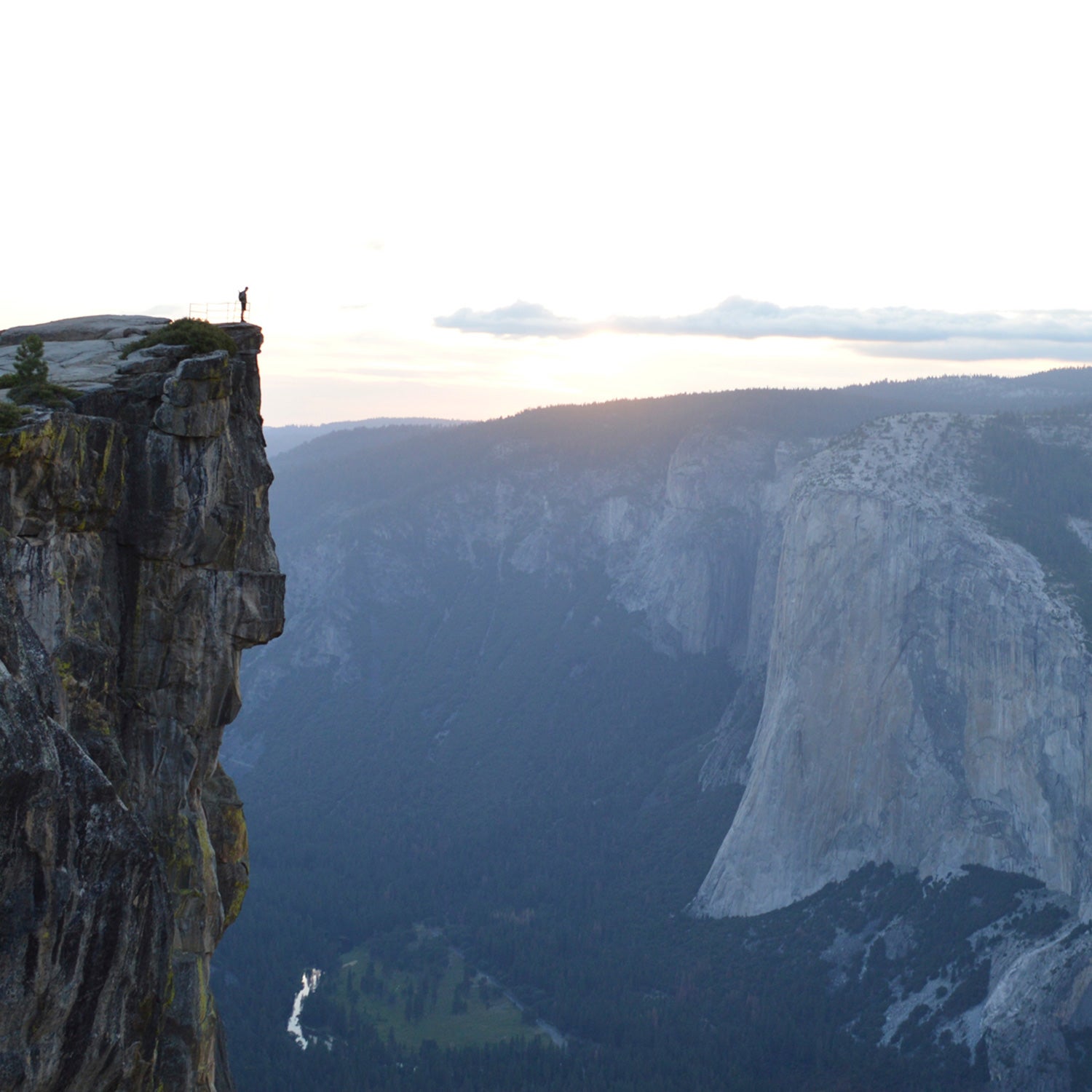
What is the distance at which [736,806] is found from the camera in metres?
124

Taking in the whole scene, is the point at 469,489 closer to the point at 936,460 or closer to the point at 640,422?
the point at 640,422

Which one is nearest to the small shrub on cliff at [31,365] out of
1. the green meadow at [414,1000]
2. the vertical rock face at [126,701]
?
the vertical rock face at [126,701]

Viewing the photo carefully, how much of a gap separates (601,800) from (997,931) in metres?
62.5

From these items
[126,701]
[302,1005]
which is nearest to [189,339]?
[126,701]

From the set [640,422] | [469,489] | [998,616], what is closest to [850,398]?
[640,422]

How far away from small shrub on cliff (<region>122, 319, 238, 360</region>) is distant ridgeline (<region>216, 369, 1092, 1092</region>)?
209ft

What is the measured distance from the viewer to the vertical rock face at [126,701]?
17.0m

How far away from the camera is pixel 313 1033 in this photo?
9012 centimetres

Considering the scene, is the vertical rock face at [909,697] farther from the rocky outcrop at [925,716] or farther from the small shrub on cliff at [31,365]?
the small shrub on cliff at [31,365]

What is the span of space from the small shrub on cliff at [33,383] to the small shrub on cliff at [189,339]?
2.67m

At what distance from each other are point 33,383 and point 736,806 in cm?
10941

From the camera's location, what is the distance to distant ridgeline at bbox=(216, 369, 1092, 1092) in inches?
3206

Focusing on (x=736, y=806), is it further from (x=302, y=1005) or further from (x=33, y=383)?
(x=33, y=383)

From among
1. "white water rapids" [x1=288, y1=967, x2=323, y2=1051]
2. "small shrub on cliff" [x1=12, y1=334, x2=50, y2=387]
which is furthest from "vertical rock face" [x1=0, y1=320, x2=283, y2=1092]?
"white water rapids" [x1=288, y1=967, x2=323, y2=1051]
